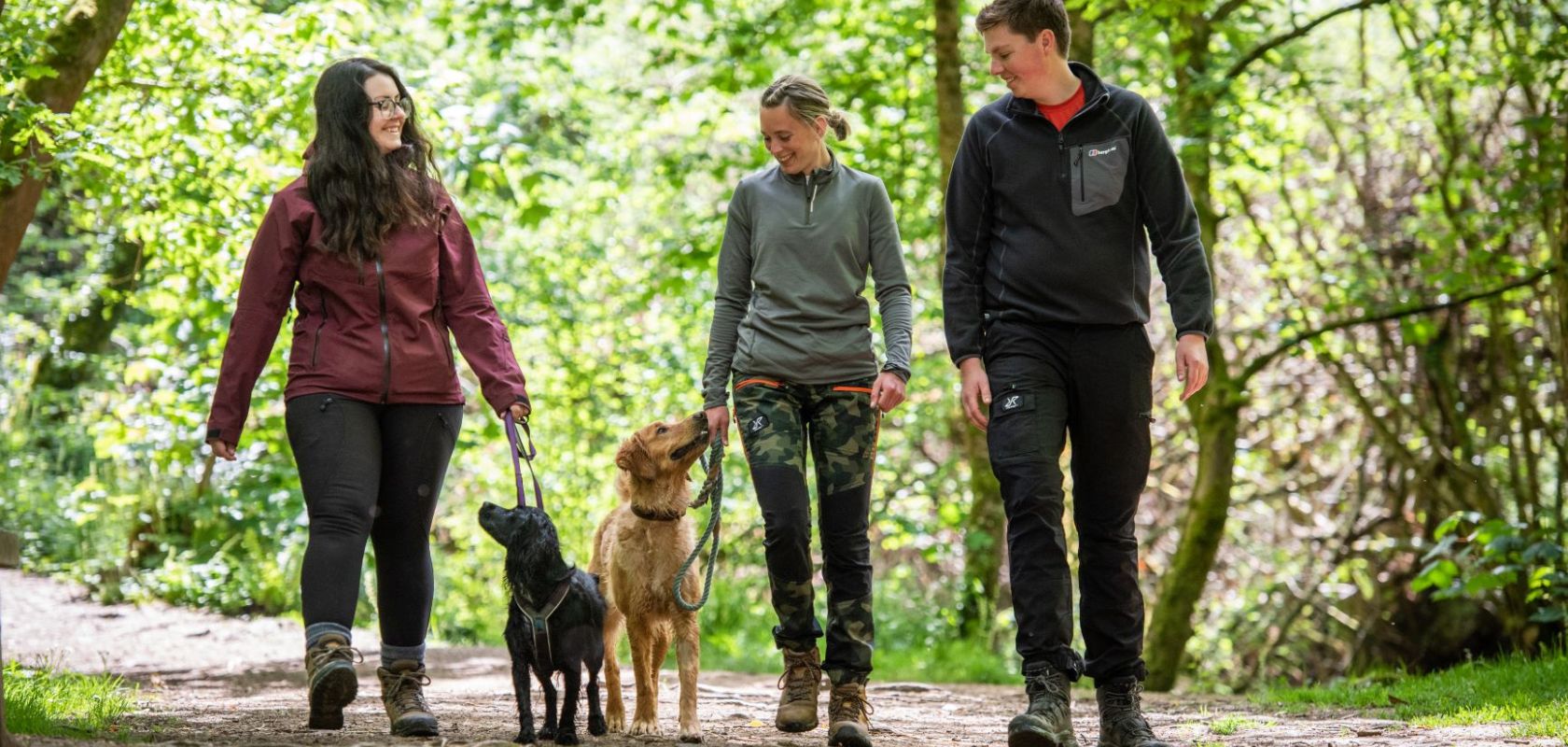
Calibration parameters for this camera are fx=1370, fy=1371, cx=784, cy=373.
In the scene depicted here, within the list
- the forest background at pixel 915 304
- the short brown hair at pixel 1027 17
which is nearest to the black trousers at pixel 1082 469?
the short brown hair at pixel 1027 17

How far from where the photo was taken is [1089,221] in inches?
166

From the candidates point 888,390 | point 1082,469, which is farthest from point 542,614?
point 1082,469

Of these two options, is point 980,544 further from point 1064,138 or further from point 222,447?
point 222,447

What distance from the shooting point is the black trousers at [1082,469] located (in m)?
4.09

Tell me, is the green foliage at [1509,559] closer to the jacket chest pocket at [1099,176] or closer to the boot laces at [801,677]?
the boot laces at [801,677]

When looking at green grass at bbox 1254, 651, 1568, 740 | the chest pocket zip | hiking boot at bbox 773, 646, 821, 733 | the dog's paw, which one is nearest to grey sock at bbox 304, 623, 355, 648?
the chest pocket zip

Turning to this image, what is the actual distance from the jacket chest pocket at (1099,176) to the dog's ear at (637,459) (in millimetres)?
1793

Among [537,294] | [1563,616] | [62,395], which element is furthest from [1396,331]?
[62,395]

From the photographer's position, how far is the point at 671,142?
19.7m

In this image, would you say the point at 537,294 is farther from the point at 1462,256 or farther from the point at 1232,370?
the point at 1462,256

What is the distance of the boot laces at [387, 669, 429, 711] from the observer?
4.54 metres

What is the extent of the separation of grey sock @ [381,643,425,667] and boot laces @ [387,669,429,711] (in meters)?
0.04

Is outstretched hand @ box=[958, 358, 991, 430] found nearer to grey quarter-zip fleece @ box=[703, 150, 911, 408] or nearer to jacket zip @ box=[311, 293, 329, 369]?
grey quarter-zip fleece @ box=[703, 150, 911, 408]

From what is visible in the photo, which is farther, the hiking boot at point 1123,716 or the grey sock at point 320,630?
the grey sock at point 320,630
